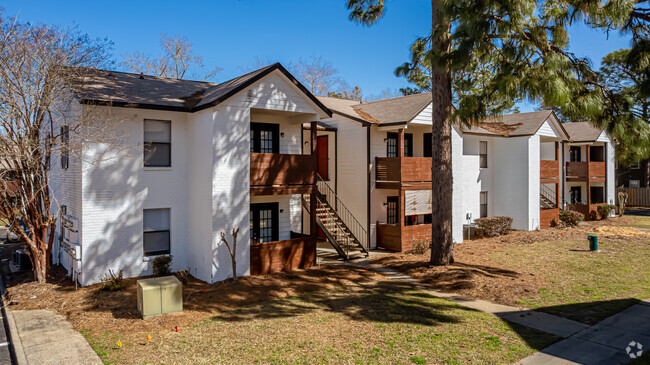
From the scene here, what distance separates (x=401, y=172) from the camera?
1869 centimetres

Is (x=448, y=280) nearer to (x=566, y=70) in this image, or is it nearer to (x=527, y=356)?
(x=527, y=356)

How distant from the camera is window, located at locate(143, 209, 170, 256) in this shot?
1395 cm

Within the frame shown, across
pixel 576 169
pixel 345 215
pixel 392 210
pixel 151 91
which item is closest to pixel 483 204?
pixel 392 210

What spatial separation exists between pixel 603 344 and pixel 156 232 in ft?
42.5

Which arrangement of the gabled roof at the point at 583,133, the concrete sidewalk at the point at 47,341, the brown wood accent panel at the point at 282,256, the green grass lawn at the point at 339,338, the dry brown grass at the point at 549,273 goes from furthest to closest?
the gabled roof at the point at 583,133 → the brown wood accent panel at the point at 282,256 → the dry brown grass at the point at 549,273 → the concrete sidewalk at the point at 47,341 → the green grass lawn at the point at 339,338

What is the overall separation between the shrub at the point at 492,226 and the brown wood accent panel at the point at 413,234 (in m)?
5.12

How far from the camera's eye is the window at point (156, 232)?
45.8 ft

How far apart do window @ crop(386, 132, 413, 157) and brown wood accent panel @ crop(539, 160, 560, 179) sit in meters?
10.6

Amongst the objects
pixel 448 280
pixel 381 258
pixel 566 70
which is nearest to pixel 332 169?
pixel 381 258

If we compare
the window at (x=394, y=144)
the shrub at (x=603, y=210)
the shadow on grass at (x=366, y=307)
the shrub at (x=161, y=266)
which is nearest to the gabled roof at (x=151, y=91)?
the shrub at (x=161, y=266)

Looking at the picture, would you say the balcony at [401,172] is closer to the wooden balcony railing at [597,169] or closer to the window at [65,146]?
the window at [65,146]

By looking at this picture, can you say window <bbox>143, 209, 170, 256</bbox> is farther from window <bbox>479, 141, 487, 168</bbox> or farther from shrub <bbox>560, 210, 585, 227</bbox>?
shrub <bbox>560, 210, 585, 227</bbox>

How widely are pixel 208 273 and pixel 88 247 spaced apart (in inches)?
149

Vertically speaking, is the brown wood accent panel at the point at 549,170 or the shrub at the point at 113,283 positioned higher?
the brown wood accent panel at the point at 549,170
